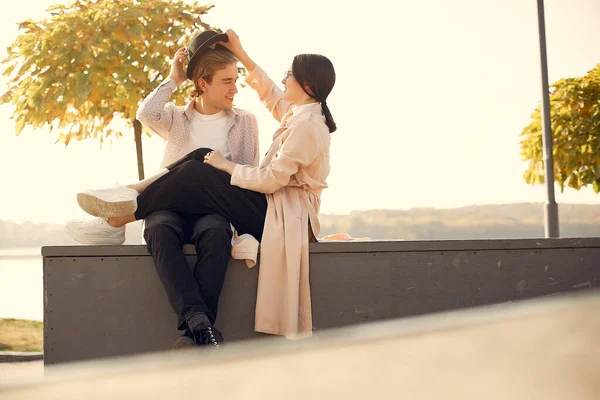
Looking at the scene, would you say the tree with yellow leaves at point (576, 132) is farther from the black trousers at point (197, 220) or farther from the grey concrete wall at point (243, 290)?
the black trousers at point (197, 220)

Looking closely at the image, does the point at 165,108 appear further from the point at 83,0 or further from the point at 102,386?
the point at 83,0

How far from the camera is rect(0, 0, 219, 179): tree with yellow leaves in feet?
29.1

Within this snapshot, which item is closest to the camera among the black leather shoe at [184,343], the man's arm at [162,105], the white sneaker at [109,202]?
the black leather shoe at [184,343]

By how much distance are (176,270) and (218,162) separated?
0.69 m

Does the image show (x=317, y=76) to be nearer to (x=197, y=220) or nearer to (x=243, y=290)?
(x=197, y=220)

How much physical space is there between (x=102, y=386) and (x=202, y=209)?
3.66m

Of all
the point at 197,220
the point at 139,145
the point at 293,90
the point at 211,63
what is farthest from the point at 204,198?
the point at 139,145

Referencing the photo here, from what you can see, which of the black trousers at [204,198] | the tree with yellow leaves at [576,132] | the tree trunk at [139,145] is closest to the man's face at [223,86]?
the black trousers at [204,198]

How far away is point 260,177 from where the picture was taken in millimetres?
3936

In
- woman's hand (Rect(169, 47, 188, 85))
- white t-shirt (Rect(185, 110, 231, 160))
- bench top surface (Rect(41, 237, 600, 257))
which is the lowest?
bench top surface (Rect(41, 237, 600, 257))

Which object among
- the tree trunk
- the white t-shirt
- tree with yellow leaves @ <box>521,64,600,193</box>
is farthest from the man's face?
tree with yellow leaves @ <box>521,64,600,193</box>

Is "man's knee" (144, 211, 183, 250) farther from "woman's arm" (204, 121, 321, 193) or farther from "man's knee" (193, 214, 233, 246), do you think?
"woman's arm" (204, 121, 321, 193)

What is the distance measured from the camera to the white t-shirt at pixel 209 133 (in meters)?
4.59

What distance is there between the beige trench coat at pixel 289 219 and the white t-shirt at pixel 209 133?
1.85 feet
